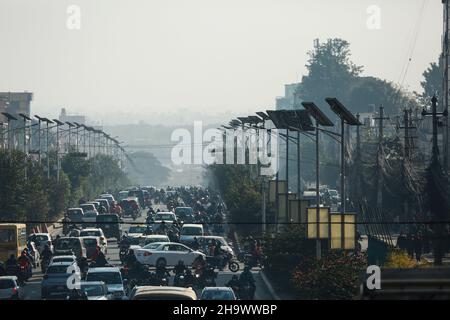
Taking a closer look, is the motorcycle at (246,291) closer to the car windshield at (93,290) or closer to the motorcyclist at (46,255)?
the car windshield at (93,290)

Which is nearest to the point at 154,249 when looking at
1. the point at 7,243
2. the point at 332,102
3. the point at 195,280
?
the point at 7,243

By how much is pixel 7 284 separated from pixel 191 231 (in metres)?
25.6

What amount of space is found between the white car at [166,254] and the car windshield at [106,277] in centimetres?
1416

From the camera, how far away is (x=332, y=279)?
4019 centimetres

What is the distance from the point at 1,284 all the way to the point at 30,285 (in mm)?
8723

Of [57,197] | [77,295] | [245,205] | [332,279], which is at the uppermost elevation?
[245,205]

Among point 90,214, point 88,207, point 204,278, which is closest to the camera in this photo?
point 204,278

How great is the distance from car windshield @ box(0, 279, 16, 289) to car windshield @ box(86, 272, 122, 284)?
2171 mm

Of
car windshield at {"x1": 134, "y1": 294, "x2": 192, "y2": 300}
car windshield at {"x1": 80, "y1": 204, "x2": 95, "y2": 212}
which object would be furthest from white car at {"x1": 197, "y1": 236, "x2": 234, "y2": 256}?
car windshield at {"x1": 134, "y1": 294, "x2": 192, "y2": 300}

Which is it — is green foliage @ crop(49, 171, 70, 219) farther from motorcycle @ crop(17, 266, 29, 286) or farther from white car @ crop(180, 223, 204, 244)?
motorcycle @ crop(17, 266, 29, 286)

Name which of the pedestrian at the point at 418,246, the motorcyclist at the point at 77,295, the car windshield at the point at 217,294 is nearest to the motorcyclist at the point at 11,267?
the motorcyclist at the point at 77,295

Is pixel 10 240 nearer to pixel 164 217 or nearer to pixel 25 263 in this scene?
pixel 25 263

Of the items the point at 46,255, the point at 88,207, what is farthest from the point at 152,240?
the point at 88,207
